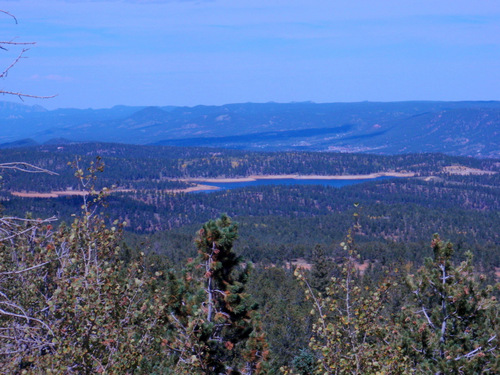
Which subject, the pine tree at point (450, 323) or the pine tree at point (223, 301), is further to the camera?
the pine tree at point (223, 301)

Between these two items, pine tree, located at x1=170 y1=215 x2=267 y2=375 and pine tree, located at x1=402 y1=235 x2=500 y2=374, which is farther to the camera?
pine tree, located at x1=170 y1=215 x2=267 y2=375

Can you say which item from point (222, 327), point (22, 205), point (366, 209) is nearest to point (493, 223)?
point (366, 209)

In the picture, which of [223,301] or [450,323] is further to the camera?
[223,301]

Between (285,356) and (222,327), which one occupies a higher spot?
(222,327)

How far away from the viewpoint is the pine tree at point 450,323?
13.1 m

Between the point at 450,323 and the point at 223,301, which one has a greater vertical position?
the point at 450,323

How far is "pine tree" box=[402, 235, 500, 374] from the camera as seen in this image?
13.1 meters

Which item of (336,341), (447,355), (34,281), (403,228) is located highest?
(34,281)

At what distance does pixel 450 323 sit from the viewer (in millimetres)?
14930

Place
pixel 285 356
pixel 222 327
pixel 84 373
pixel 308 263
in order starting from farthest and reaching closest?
pixel 308 263, pixel 285 356, pixel 222 327, pixel 84 373

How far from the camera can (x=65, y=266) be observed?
1070 cm

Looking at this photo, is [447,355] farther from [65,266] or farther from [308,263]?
[308,263]

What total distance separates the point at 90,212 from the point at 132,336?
2812 mm

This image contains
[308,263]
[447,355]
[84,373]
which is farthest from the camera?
[308,263]
